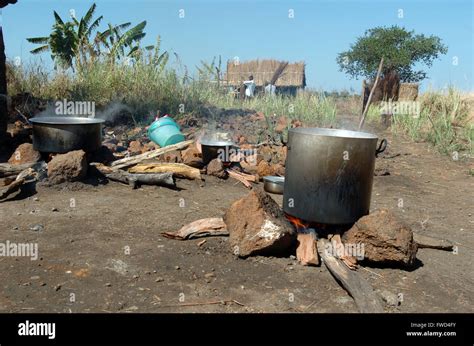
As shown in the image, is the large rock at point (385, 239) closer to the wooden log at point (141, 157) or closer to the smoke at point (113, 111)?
the wooden log at point (141, 157)

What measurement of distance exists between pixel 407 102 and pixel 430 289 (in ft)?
29.8

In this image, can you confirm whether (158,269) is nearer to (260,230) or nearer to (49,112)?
(260,230)

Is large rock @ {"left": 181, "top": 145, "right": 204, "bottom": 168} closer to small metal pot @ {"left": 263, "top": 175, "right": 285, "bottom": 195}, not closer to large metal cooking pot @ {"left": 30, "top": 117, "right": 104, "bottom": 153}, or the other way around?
small metal pot @ {"left": 263, "top": 175, "right": 285, "bottom": 195}

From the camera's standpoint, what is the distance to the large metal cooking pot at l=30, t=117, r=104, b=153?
618 centimetres

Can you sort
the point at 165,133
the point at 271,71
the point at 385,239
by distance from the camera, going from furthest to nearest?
1. the point at 271,71
2. the point at 165,133
3. the point at 385,239

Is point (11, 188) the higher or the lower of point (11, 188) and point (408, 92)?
the lower

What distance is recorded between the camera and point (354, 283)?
3.46 metres

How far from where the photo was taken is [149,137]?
28.4 ft

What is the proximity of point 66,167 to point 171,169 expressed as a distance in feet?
5.04

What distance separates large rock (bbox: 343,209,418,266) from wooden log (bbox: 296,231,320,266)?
35 centimetres

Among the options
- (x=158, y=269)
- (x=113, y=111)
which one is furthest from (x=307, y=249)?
(x=113, y=111)

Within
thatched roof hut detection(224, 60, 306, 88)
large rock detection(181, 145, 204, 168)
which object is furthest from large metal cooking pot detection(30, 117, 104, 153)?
thatched roof hut detection(224, 60, 306, 88)

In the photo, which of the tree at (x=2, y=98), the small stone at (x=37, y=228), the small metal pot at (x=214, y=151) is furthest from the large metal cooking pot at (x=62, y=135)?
the small stone at (x=37, y=228)

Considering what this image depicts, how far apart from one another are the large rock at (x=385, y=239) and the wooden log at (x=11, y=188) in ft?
13.2
